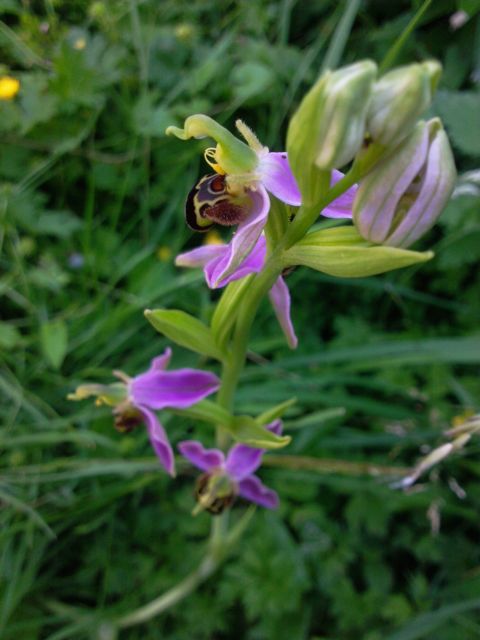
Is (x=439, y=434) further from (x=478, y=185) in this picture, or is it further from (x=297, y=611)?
(x=478, y=185)

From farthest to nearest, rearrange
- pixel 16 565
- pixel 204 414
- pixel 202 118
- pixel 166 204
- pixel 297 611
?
1. pixel 166 204
2. pixel 297 611
3. pixel 16 565
4. pixel 204 414
5. pixel 202 118

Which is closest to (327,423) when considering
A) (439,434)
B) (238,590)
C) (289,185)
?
(439,434)

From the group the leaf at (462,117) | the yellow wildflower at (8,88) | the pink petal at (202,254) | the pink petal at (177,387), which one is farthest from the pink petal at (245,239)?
the yellow wildflower at (8,88)

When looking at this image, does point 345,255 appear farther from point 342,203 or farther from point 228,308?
point 228,308

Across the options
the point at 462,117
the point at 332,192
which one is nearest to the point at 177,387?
the point at 332,192

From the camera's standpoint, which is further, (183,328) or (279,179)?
(183,328)

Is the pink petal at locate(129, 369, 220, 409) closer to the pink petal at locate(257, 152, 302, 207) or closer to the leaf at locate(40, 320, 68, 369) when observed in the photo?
the pink petal at locate(257, 152, 302, 207)
